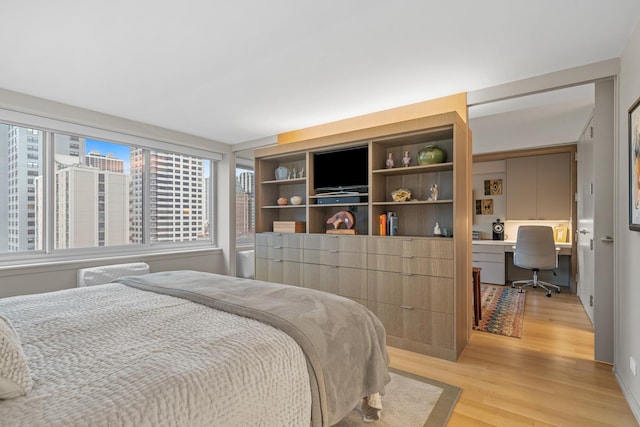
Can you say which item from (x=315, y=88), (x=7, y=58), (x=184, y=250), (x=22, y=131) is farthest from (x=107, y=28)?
(x=184, y=250)

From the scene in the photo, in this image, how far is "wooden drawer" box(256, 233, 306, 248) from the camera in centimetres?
366

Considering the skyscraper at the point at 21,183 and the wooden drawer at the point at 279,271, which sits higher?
the skyscraper at the point at 21,183

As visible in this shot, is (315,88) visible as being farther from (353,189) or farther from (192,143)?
(192,143)

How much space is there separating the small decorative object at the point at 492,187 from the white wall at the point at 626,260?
11.3 ft

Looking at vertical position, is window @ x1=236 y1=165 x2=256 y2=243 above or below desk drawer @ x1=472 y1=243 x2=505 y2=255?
above

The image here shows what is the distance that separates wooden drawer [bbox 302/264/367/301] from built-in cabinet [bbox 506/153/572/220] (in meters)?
3.79

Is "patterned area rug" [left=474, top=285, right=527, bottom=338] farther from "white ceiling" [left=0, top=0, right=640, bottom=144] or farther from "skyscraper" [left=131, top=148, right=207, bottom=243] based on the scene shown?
"skyscraper" [left=131, top=148, right=207, bottom=243]

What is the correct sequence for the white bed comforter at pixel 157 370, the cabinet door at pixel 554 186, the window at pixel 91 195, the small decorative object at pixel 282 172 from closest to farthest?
the white bed comforter at pixel 157 370, the window at pixel 91 195, the small decorative object at pixel 282 172, the cabinet door at pixel 554 186

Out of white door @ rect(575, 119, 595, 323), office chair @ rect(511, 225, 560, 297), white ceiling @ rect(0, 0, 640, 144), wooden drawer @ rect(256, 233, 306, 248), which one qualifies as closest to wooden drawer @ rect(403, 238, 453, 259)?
wooden drawer @ rect(256, 233, 306, 248)

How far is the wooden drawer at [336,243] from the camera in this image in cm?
316

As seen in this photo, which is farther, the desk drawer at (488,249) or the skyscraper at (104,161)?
the desk drawer at (488,249)

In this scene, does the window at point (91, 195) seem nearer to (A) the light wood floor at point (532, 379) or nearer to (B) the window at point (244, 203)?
(B) the window at point (244, 203)

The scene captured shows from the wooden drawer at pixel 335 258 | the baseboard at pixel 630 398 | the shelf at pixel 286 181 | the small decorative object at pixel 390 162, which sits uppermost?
the small decorative object at pixel 390 162

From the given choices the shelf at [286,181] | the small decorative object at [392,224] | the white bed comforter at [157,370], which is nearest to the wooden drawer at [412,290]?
the small decorative object at [392,224]
